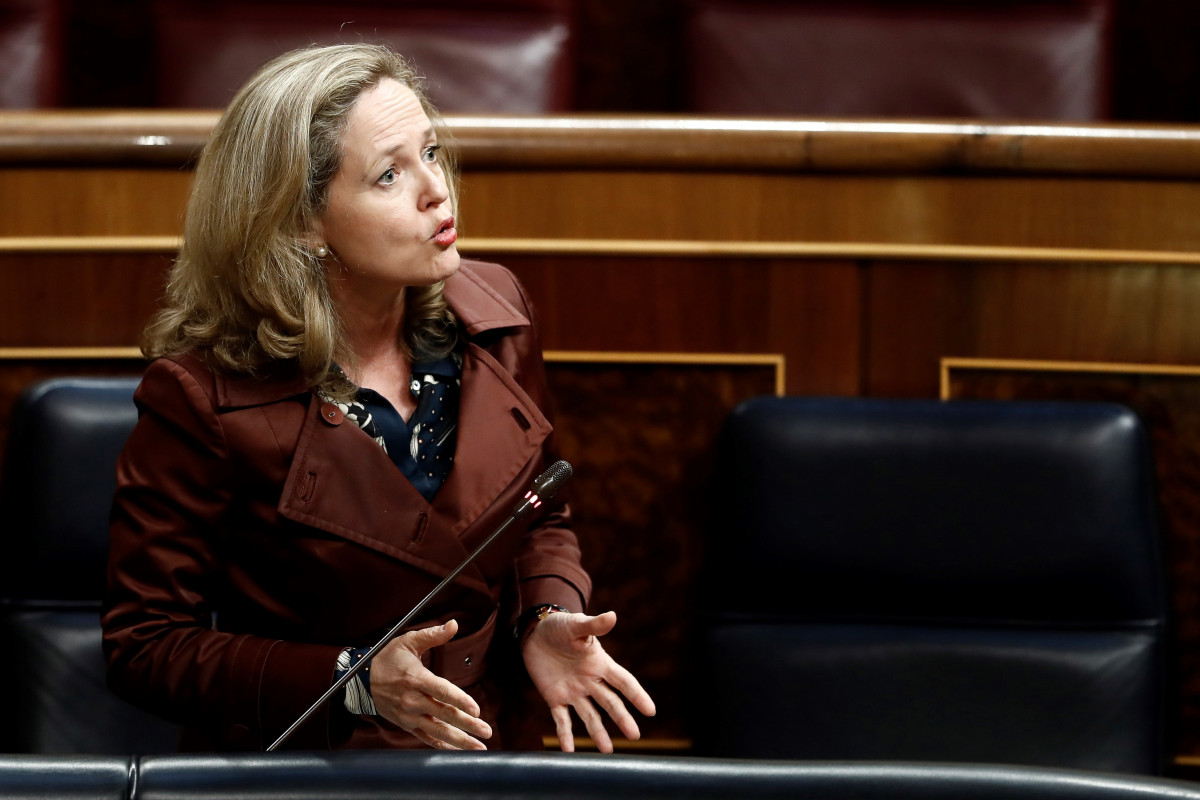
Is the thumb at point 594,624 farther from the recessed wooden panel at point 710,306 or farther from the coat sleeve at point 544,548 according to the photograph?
the recessed wooden panel at point 710,306

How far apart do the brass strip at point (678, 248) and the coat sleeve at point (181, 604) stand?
0.80ft

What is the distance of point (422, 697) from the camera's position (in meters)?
0.50

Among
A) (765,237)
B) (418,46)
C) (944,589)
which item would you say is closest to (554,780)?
(944,589)

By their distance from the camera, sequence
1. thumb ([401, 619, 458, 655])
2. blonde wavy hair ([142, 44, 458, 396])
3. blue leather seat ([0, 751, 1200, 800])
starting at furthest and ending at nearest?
blonde wavy hair ([142, 44, 458, 396]) → thumb ([401, 619, 458, 655]) → blue leather seat ([0, 751, 1200, 800])

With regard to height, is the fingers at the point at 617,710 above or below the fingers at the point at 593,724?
above

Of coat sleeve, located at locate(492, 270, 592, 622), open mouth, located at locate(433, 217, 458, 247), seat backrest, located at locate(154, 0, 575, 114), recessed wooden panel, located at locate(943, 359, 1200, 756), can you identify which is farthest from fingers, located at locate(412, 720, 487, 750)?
seat backrest, located at locate(154, 0, 575, 114)

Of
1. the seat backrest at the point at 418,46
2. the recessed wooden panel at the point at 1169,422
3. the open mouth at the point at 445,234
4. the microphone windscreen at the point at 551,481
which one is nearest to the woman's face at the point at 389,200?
the open mouth at the point at 445,234

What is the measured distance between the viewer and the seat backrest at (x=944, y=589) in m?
Result: 0.69

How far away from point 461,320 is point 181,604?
7.7 inches

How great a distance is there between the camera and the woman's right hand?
0.49m

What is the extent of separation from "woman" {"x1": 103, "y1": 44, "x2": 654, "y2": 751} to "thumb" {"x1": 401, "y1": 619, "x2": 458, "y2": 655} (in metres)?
0.05

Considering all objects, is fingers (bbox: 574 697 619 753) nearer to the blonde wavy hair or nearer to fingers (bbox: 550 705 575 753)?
fingers (bbox: 550 705 575 753)

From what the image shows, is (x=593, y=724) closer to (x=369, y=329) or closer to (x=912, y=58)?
(x=369, y=329)

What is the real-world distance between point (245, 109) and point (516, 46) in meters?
0.54
